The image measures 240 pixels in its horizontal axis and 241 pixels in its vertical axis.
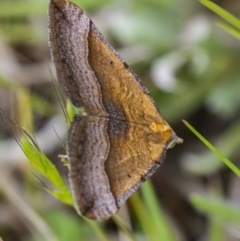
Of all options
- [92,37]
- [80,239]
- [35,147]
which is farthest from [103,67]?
[80,239]

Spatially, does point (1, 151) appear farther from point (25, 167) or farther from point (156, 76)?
point (156, 76)

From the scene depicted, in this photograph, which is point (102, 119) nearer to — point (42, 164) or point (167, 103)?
point (42, 164)

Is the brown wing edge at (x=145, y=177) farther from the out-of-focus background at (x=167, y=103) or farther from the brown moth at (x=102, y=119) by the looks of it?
the out-of-focus background at (x=167, y=103)

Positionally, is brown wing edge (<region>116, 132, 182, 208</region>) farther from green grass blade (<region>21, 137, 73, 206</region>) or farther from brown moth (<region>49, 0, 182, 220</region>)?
green grass blade (<region>21, 137, 73, 206</region>)

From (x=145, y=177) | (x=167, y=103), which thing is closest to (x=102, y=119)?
(x=145, y=177)

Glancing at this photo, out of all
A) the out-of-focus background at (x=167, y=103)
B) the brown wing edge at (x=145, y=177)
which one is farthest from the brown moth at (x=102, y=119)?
the out-of-focus background at (x=167, y=103)

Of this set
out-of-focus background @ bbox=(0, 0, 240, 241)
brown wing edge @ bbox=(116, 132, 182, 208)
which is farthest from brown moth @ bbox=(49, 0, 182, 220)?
out-of-focus background @ bbox=(0, 0, 240, 241)
